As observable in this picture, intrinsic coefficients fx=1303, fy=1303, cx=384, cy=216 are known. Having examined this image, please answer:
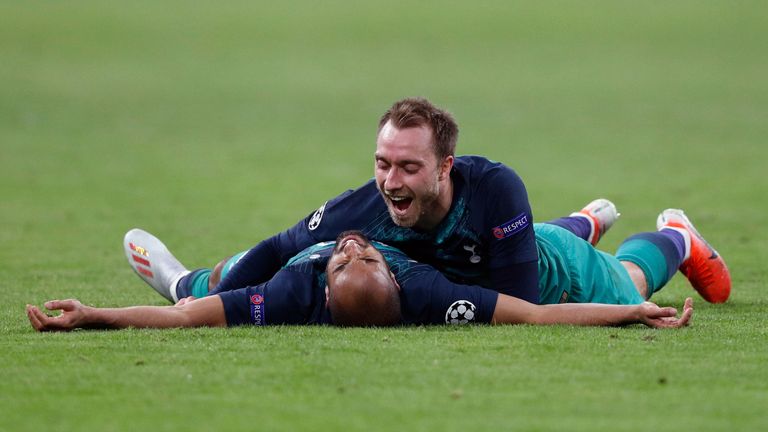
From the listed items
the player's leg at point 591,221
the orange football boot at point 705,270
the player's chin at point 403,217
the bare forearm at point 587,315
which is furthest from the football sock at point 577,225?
the player's chin at point 403,217

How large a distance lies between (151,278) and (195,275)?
478 millimetres

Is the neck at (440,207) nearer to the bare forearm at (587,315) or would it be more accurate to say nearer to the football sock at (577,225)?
the bare forearm at (587,315)

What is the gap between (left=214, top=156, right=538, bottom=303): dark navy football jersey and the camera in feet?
28.1

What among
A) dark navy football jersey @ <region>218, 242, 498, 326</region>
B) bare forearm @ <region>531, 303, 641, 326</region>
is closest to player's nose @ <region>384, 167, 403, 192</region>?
dark navy football jersey @ <region>218, 242, 498, 326</region>

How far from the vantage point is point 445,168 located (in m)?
8.66

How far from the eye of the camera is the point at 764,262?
12.9 m

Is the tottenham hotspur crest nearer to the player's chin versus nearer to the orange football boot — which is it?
the player's chin

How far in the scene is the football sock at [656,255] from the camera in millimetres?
9844

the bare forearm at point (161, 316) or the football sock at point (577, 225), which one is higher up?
the football sock at point (577, 225)

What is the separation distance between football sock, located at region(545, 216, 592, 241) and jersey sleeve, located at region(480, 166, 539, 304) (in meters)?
1.79

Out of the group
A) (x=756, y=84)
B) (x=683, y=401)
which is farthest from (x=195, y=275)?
(x=756, y=84)

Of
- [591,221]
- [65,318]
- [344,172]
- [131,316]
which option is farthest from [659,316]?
[344,172]

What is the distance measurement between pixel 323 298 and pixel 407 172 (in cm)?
98

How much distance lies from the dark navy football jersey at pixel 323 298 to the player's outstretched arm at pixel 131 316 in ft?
0.34
